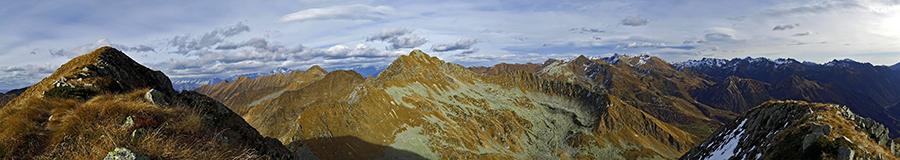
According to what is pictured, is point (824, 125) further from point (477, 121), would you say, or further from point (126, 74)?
point (477, 121)

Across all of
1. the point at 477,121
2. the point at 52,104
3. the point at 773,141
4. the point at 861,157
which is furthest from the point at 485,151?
the point at 52,104

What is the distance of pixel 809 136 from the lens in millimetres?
33250

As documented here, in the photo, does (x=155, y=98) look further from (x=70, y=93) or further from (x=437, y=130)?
(x=437, y=130)

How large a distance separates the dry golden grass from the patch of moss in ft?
9.36

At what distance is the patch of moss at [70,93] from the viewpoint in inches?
787

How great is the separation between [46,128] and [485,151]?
13303cm

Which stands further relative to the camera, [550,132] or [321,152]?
[550,132]

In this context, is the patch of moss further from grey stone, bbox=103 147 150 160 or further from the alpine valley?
grey stone, bbox=103 147 150 160

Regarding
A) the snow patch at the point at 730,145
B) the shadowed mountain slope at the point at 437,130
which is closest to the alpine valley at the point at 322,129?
the snow patch at the point at 730,145

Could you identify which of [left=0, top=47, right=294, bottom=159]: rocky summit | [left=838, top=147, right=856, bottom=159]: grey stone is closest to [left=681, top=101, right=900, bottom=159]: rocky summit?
[left=838, top=147, right=856, bottom=159]: grey stone

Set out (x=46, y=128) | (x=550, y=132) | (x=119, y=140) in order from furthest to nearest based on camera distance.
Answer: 1. (x=550, y=132)
2. (x=46, y=128)
3. (x=119, y=140)

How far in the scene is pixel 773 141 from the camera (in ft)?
134

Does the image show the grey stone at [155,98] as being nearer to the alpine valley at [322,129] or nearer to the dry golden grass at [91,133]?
the alpine valley at [322,129]

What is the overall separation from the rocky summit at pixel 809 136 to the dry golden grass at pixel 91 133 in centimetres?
4385
